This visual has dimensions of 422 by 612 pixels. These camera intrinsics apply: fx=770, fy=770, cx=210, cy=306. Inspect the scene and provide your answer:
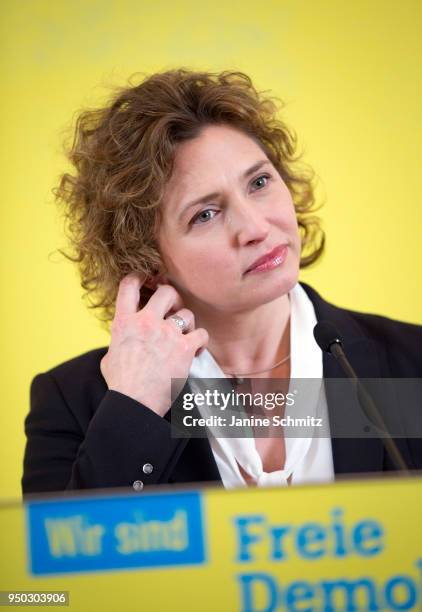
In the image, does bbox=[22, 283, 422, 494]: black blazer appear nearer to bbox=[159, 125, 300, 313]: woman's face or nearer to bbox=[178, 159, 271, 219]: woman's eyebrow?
bbox=[159, 125, 300, 313]: woman's face

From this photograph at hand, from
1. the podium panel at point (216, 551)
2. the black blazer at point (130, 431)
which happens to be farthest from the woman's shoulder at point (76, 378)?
the podium panel at point (216, 551)

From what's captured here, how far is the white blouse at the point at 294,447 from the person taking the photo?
149 centimetres

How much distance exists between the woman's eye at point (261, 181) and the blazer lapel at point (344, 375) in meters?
0.26

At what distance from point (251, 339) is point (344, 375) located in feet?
0.73

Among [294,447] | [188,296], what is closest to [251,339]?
[188,296]

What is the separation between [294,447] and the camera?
150 cm

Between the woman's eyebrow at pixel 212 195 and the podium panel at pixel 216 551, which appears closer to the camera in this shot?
the podium panel at pixel 216 551

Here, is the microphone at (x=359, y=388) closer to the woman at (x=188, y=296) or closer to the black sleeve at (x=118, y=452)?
the woman at (x=188, y=296)

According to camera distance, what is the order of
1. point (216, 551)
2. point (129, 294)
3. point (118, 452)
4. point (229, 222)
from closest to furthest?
point (216, 551)
point (118, 452)
point (229, 222)
point (129, 294)

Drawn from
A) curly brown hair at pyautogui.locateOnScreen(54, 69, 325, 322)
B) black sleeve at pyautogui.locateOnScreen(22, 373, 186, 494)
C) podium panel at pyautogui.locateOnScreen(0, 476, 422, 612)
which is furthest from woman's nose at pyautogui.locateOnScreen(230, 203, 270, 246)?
podium panel at pyautogui.locateOnScreen(0, 476, 422, 612)

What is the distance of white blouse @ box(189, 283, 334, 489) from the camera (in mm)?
1486

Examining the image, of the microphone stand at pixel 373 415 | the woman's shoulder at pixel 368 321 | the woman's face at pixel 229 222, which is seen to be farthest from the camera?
the woman's shoulder at pixel 368 321

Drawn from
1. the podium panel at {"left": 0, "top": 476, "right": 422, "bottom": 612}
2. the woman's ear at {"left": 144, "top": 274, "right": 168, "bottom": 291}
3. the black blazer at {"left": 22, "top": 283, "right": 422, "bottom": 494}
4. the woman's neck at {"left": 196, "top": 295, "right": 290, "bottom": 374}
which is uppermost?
the woman's ear at {"left": 144, "top": 274, "right": 168, "bottom": 291}

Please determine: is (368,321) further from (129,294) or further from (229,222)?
(129,294)
